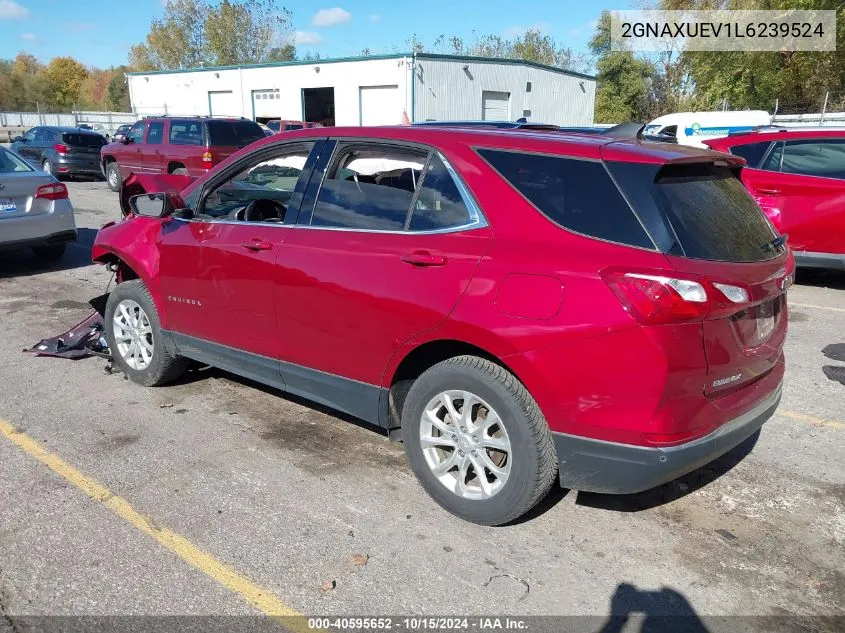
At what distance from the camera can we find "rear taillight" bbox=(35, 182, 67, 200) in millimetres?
8651

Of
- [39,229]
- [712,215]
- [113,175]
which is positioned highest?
[712,215]

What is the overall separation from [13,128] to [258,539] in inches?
2380

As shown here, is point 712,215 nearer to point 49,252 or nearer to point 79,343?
point 79,343

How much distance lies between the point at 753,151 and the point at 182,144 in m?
12.4

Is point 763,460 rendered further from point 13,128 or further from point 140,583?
point 13,128

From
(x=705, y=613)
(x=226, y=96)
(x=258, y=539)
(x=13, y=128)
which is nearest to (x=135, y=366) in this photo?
(x=258, y=539)

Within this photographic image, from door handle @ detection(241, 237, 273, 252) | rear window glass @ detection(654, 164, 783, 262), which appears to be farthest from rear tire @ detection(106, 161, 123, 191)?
rear window glass @ detection(654, 164, 783, 262)

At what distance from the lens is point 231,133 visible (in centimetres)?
1599

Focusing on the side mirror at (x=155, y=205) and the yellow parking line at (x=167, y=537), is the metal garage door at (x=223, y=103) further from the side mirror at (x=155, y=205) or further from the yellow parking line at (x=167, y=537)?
the yellow parking line at (x=167, y=537)

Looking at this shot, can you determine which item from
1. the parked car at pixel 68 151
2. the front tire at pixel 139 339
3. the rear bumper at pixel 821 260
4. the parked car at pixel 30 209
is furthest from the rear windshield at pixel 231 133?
the rear bumper at pixel 821 260

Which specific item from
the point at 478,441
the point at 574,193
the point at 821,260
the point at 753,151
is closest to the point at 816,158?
the point at 753,151

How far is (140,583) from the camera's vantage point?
9.49 ft

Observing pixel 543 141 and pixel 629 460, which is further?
pixel 543 141

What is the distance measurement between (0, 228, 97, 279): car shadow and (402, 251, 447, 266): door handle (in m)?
7.20
